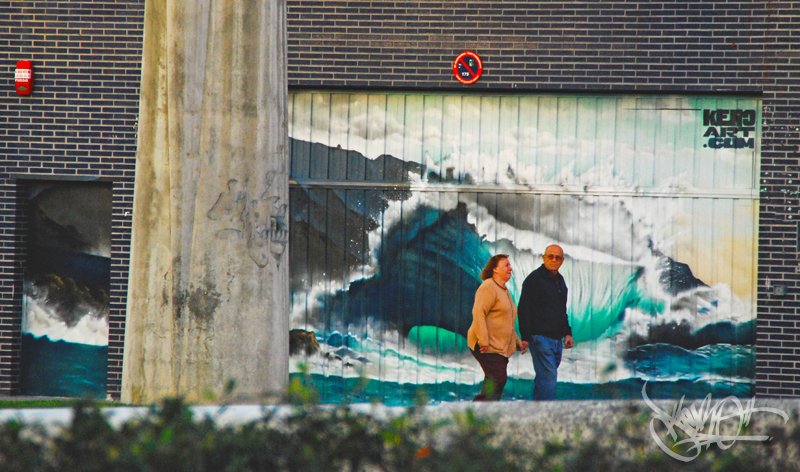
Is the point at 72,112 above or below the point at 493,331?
above

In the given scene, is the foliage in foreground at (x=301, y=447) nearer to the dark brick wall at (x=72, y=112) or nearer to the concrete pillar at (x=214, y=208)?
the concrete pillar at (x=214, y=208)

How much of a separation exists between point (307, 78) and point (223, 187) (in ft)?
16.8

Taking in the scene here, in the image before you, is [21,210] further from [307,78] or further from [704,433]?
[704,433]

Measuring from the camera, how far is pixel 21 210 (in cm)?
1152

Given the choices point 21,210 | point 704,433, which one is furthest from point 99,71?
point 704,433

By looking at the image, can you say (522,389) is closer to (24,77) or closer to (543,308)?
(543,308)

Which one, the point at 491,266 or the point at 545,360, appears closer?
the point at 491,266

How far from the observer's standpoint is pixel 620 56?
11.1 metres

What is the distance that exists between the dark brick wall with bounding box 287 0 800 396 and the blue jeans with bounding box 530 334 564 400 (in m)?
1.92
